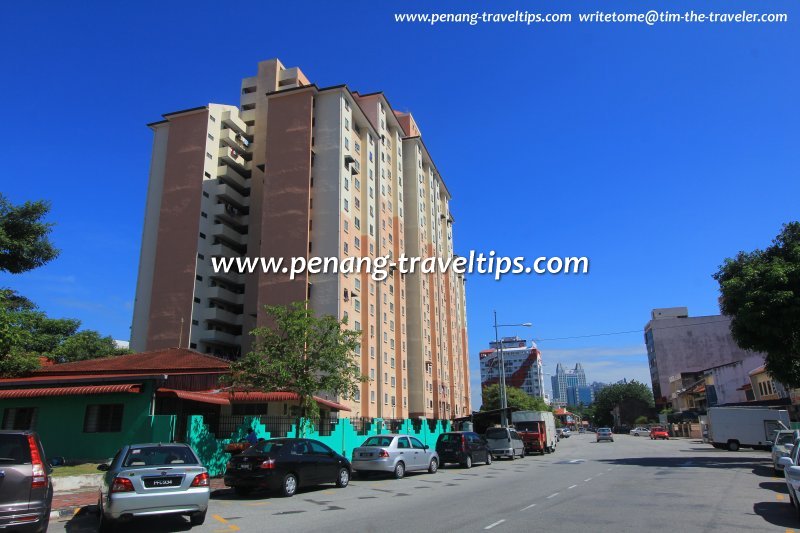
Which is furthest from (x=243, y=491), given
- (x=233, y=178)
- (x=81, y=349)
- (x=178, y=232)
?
(x=233, y=178)

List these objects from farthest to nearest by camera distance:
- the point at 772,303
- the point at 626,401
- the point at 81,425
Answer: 1. the point at 626,401
2. the point at 772,303
3. the point at 81,425

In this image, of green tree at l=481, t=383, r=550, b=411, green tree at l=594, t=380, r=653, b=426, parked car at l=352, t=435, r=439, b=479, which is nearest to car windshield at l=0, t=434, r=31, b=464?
parked car at l=352, t=435, r=439, b=479

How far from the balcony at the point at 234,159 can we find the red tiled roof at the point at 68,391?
130ft

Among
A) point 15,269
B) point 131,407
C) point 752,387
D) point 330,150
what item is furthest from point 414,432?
point 752,387

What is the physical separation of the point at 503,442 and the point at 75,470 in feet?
72.1

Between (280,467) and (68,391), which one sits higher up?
(68,391)

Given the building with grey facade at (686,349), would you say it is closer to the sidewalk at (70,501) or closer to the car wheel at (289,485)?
the car wheel at (289,485)

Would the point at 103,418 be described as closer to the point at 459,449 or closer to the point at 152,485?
the point at 152,485

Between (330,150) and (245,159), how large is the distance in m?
14.0

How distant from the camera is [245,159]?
201ft

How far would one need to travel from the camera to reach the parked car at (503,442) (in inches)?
1233

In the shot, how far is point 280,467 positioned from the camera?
1474cm

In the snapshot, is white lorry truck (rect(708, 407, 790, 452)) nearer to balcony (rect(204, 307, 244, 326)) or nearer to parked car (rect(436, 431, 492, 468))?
parked car (rect(436, 431, 492, 468))

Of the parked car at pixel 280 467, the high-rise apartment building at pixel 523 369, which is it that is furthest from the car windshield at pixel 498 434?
the high-rise apartment building at pixel 523 369
